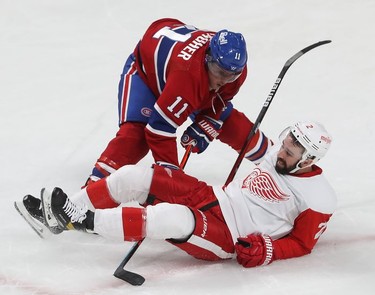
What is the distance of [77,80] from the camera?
530 centimetres

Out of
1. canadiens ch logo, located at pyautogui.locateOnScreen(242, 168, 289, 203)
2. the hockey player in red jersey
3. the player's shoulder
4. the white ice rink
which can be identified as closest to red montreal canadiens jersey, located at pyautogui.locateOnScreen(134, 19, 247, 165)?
the hockey player in red jersey

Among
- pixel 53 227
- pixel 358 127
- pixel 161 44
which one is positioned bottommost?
pixel 53 227

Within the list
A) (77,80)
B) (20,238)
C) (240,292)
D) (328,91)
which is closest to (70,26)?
(77,80)

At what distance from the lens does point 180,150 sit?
4336mm

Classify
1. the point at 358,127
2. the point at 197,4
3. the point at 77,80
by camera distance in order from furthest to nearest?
the point at 197,4 → the point at 77,80 → the point at 358,127

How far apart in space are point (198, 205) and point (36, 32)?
140 inches

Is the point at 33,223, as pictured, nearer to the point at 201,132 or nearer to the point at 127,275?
the point at 127,275

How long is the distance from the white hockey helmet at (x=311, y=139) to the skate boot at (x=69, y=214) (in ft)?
2.92

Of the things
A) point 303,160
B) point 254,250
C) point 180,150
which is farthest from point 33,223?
point 180,150

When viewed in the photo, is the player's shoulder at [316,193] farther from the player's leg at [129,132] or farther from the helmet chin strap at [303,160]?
the player's leg at [129,132]

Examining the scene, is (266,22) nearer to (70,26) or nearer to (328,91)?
(328,91)

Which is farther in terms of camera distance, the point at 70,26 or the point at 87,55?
the point at 70,26

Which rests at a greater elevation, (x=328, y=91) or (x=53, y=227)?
(x=328, y=91)

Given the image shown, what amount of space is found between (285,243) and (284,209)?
14 centimetres
